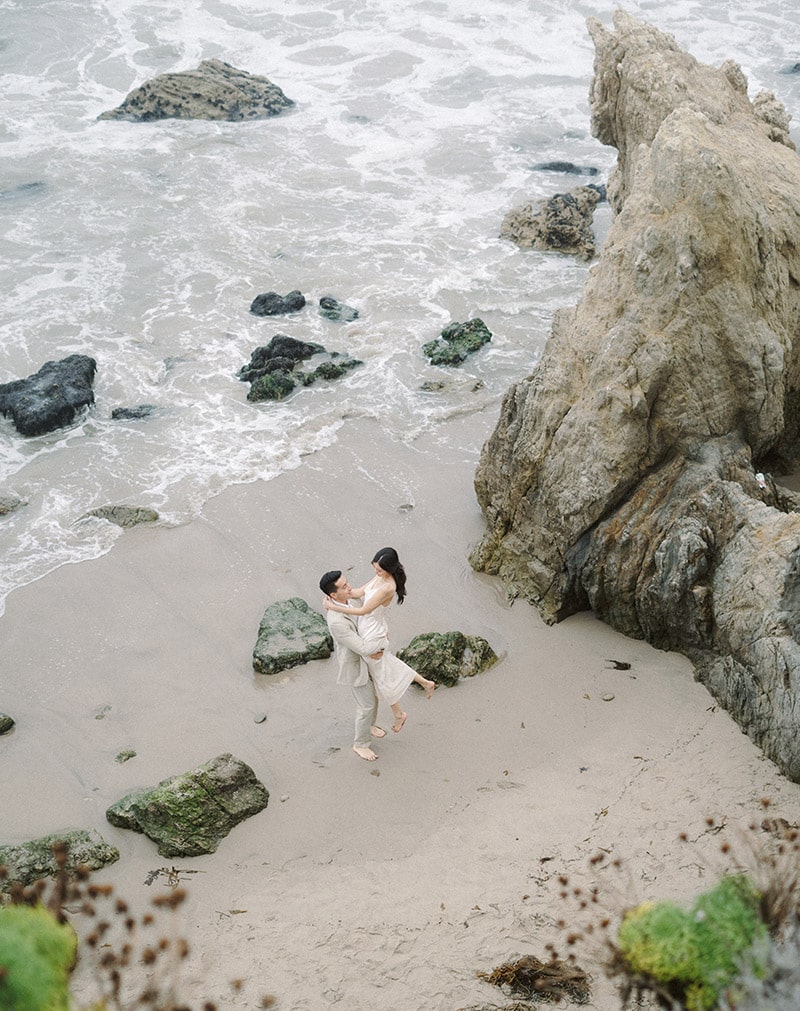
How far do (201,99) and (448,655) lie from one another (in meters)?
18.7

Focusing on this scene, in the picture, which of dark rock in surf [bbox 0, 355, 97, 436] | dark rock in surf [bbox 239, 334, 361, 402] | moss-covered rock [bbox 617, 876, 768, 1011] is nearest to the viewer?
moss-covered rock [bbox 617, 876, 768, 1011]

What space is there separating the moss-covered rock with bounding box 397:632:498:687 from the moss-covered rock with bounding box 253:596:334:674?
74 centimetres

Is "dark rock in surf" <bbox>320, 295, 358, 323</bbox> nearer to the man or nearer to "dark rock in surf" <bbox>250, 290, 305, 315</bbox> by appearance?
"dark rock in surf" <bbox>250, 290, 305, 315</bbox>

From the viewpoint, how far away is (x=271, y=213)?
1738 centimetres

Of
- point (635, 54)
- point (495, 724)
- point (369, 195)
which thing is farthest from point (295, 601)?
point (369, 195)

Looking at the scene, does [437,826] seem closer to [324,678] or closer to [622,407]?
[324,678]

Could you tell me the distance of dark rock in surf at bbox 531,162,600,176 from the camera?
1923 centimetres

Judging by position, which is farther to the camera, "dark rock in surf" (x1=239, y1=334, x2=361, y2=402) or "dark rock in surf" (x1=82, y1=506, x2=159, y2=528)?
"dark rock in surf" (x1=239, y1=334, x2=361, y2=402)

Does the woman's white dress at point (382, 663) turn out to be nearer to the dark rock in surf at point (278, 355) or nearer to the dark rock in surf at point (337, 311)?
the dark rock in surf at point (278, 355)

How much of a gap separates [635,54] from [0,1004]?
1102 cm

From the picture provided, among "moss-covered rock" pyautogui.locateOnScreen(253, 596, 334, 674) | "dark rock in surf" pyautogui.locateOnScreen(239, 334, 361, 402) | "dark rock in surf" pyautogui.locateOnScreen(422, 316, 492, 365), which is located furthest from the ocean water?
"moss-covered rock" pyautogui.locateOnScreen(253, 596, 334, 674)

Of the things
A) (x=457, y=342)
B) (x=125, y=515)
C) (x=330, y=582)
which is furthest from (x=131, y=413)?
(x=330, y=582)

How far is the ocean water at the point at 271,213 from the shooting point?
11.4 metres

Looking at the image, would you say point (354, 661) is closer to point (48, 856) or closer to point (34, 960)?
point (48, 856)
